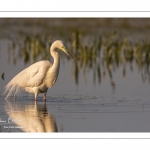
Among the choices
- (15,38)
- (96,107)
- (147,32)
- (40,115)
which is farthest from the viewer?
(147,32)

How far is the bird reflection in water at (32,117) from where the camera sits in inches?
374

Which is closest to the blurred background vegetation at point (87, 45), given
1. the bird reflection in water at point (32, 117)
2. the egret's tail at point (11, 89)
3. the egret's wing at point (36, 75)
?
the egret's wing at point (36, 75)

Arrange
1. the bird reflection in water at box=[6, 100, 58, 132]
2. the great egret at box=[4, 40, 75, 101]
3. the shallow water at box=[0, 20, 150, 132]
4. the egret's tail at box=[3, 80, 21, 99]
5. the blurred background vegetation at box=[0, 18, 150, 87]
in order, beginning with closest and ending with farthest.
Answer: the bird reflection in water at box=[6, 100, 58, 132]
the shallow water at box=[0, 20, 150, 132]
the great egret at box=[4, 40, 75, 101]
the egret's tail at box=[3, 80, 21, 99]
the blurred background vegetation at box=[0, 18, 150, 87]

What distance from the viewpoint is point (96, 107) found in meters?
11.1

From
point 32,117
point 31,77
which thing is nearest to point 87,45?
point 31,77

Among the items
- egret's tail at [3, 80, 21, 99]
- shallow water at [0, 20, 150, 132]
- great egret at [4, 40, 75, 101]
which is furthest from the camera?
egret's tail at [3, 80, 21, 99]

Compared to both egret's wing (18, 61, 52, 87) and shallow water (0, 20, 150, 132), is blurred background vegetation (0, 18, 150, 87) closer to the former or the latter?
shallow water (0, 20, 150, 132)

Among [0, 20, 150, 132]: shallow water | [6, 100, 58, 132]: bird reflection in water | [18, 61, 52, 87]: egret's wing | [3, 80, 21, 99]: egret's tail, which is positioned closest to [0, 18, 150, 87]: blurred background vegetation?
[0, 20, 150, 132]: shallow water

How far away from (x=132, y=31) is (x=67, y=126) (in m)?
11.0

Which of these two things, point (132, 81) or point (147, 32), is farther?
Answer: point (147, 32)

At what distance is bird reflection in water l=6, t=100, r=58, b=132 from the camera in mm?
9500

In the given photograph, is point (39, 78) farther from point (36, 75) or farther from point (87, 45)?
point (87, 45)
